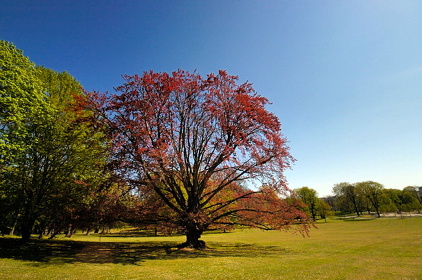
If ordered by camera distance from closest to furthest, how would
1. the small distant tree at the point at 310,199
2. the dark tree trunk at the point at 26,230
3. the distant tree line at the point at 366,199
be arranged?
the dark tree trunk at the point at 26,230 < the distant tree line at the point at 366,199 < the small distant tree at the point at 310,199

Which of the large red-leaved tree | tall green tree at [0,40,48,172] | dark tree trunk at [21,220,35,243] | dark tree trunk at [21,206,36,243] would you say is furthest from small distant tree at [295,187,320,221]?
tall green tree at [0,40,48,172]

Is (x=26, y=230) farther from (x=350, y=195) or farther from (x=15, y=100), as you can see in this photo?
(x=350, y=195)

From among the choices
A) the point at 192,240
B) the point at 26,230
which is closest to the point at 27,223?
the point at 26,230

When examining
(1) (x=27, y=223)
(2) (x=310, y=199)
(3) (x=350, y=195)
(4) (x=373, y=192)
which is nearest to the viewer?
(1) (x=27, y=223)

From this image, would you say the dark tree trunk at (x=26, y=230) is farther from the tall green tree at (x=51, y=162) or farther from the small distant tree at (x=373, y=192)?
the small distant tree at (x=373, y=192)

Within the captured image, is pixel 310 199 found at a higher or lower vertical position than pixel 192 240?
higher

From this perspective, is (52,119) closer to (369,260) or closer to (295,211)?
(295,211)

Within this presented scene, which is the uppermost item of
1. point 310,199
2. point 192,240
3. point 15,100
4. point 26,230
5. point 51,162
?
point 15,100

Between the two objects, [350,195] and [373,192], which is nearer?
[373,192]

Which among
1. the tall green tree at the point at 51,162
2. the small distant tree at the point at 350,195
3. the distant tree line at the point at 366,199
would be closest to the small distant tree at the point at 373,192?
the distant tree line at the point at 366,199

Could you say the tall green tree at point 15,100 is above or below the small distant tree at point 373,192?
above

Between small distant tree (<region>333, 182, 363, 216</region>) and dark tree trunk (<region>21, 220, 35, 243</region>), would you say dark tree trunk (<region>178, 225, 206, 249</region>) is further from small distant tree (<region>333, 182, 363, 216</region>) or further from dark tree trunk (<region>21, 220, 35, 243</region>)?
small distant tree (<region>333, 182, 363, 216</region>)

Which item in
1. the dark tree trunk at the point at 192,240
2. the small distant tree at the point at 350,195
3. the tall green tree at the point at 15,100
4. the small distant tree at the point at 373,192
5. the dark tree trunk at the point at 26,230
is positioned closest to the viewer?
the tall green tree at the point at 15,100

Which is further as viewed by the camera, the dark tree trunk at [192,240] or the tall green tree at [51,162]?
the dark tree trunk at [192,240]
